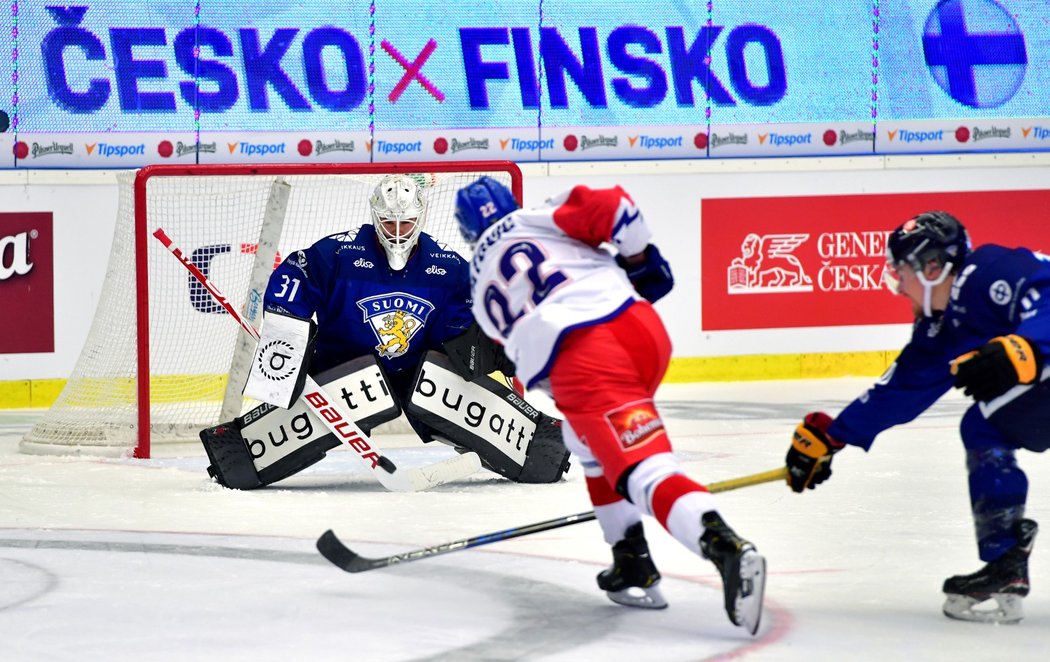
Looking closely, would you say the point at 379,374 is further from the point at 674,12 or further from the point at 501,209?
the point at 674,12

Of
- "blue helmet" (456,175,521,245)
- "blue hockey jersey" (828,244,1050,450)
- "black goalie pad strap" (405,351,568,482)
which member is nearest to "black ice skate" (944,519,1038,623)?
"blue hockey jersey" (828,244,1050,450)

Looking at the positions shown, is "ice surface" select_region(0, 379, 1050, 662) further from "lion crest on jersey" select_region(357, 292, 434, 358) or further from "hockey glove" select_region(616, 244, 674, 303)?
"hockey glove" select_region(616, 244, 674, 303)

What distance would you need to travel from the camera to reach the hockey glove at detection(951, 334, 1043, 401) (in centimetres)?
322

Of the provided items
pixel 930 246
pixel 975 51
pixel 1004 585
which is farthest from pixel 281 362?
pixel 975 51

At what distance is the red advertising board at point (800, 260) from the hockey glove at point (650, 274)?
15.5 ft

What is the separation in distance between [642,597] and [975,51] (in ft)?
19.8

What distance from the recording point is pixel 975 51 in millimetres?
8961

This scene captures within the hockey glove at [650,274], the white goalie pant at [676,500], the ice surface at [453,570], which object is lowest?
the ice surface at [453,570]

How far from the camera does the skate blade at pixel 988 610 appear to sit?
3459 millimetres

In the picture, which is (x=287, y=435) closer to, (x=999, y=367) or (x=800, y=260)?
(x=999, y=367)

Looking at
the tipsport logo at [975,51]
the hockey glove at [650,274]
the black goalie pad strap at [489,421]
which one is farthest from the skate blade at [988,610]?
the tipsport logo at [975,51]

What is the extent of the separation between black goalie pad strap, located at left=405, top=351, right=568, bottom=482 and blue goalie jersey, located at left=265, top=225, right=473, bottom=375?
0.46 feet

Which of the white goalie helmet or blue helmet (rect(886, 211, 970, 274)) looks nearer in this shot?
blue helmet (rect(886, 211, 970, 274))

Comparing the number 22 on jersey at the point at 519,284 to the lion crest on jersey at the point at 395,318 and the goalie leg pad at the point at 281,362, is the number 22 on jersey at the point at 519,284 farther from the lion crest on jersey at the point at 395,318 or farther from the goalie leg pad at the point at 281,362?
the lion crest on jersey at the point at 395,318
